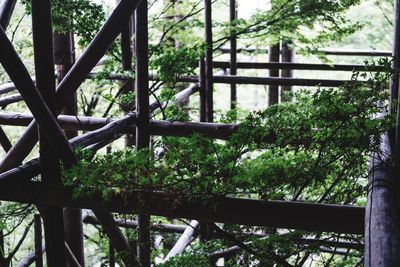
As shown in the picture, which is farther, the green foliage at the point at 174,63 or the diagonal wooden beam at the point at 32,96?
the green foliage at the point at 174,63

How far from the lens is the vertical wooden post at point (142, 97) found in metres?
4.43

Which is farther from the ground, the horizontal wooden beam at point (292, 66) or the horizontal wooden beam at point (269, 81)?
the horizontal wooden beam at point (292, 66)

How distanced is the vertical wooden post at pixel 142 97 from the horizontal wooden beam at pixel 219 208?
1620 mm

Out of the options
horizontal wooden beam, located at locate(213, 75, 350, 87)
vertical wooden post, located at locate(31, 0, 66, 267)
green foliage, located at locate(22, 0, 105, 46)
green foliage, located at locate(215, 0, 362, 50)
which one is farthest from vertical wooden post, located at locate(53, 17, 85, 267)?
vertical wooden post, located at locate(31, 0, 66, 267)

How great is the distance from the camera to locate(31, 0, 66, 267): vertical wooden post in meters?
2.94

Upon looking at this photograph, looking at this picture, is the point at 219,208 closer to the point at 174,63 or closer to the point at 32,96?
the point at 32,96

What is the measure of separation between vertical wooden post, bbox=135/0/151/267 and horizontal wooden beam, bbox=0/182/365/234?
1620 mm

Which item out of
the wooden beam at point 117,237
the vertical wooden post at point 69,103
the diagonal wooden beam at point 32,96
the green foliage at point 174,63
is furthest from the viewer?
the vertical wooden post at point 69,103

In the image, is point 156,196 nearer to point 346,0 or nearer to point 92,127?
point 92,127

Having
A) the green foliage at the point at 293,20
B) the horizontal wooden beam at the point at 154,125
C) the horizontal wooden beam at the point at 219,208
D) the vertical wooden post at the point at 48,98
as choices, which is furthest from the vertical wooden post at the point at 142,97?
the green foliage at the point at 293,20

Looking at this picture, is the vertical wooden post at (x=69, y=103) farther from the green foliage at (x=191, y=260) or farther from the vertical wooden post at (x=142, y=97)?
the green foliage at (x=191, y=260)

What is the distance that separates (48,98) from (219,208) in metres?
1.35

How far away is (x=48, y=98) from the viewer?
305cm

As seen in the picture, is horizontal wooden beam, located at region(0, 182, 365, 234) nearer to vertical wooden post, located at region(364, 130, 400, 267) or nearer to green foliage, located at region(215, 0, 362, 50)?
vertical wooden post, located at region(364, 130, 400, 267)
